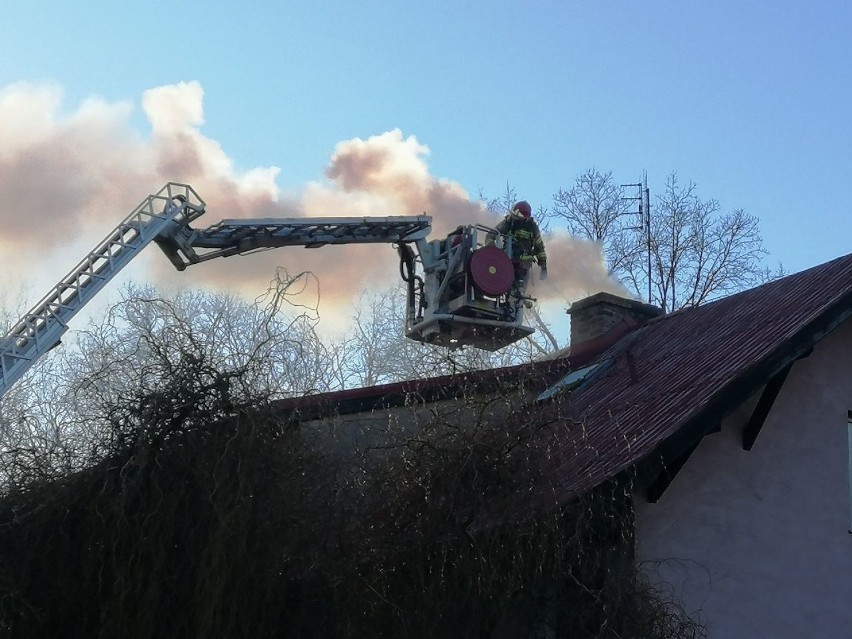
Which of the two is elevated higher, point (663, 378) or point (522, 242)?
point (522, 242)

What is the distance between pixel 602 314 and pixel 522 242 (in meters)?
2.05

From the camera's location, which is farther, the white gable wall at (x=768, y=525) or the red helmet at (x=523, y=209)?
the red helmet at (x=523, y=209)

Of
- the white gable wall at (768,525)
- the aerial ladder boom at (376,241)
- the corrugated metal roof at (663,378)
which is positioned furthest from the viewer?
the aerial ladder boom at (376,241)

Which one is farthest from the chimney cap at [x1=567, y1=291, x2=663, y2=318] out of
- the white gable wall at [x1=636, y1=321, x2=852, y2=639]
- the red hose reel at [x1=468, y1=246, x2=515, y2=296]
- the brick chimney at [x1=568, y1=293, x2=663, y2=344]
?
the white gable wall at [x1=636, y1=321, x2=852, y2=639]

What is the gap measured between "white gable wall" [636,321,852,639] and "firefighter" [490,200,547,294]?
6310 mm

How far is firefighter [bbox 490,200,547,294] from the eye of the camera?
17453 millimetres

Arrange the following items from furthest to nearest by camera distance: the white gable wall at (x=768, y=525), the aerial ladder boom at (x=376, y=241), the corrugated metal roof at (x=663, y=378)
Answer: the aerial ladder boom at (x=376, y=241)
the white gable wall at (x=768, y=525)
the corrugated metal roof at (x=663, y=378)

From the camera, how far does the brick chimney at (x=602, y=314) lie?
52.5 feet

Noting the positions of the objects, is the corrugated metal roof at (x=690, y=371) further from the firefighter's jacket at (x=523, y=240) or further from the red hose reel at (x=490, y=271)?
the firefighter's jacket at (x=523, y=240)

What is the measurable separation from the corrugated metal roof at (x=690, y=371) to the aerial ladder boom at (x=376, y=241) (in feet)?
8.85

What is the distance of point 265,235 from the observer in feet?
53.4

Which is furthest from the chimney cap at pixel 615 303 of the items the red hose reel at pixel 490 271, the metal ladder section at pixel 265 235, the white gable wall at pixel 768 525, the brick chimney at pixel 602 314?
the white gable wall at pixel 768 525

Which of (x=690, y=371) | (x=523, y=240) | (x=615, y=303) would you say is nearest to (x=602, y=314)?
(x=615, y=303)

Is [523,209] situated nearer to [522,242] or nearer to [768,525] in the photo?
[522,242]
